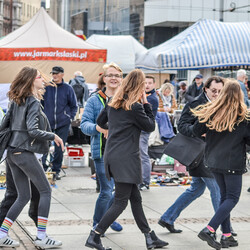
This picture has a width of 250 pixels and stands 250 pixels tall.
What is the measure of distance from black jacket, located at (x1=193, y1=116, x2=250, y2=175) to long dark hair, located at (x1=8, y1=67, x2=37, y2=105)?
6.05 ft

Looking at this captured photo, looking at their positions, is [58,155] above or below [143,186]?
above

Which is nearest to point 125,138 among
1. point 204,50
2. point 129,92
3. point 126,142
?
point 126,142

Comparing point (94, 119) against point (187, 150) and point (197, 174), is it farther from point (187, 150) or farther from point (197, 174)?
point (197, 174)

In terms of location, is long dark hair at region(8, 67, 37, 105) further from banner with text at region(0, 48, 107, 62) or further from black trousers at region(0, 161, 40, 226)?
banner with text at region(0, 48, 107, 62)

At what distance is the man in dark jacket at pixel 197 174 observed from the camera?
22.1 ft

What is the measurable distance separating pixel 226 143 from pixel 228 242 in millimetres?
1026

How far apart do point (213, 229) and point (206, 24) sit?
1471cm

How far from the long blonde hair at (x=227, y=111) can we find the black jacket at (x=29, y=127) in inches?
60.8

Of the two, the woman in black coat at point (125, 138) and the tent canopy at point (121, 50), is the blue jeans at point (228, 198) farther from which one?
the tent canopy at point (121, 50)

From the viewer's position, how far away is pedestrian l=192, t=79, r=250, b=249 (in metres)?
6.07

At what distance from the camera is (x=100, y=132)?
6527 millimetres

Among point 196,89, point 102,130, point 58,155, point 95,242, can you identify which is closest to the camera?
point 95,242

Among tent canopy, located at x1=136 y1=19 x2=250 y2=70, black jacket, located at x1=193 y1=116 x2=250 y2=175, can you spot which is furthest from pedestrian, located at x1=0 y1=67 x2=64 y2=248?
tent canopy, located at x1=136 y1=19 x2=250 y2=70

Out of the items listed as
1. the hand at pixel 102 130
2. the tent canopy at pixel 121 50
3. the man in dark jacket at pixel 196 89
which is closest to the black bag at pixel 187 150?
the hand at pixel 102 130
